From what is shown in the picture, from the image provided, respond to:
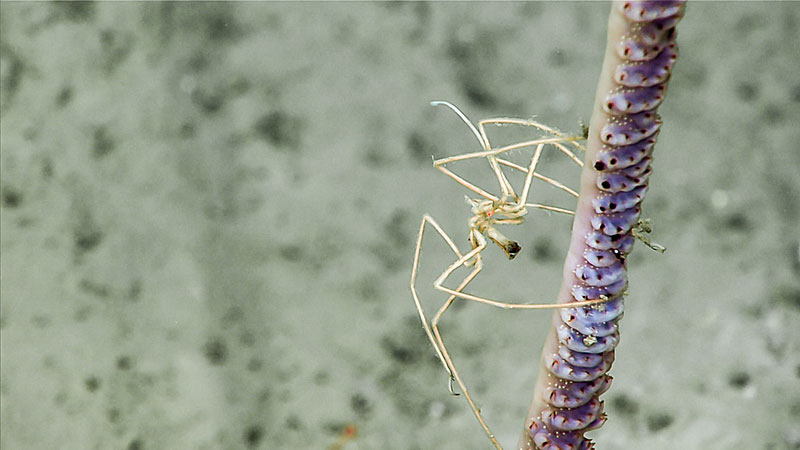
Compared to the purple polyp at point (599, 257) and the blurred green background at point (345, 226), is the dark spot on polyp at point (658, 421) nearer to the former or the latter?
the blurred green background at point (345, 226)

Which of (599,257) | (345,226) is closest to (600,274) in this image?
(599,257)

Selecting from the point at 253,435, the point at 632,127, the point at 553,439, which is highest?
the point at 632,127

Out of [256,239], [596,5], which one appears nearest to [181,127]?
[256,239]

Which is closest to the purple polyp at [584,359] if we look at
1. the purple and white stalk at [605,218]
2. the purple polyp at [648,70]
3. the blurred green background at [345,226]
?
the purple and white stalk at [605,218]

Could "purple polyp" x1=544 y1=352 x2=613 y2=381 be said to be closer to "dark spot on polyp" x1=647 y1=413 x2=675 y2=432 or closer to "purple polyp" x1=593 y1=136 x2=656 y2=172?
"purple polyp" x1=593 y1=136 x2=656 y2=172

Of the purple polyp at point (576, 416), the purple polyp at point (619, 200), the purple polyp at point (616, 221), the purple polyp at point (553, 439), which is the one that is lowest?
the purple polyp at point (553, 439)

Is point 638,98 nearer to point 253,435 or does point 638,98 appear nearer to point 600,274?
point 600,274

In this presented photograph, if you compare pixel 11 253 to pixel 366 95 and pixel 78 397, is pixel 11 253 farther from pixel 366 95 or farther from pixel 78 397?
pixel 366 95
